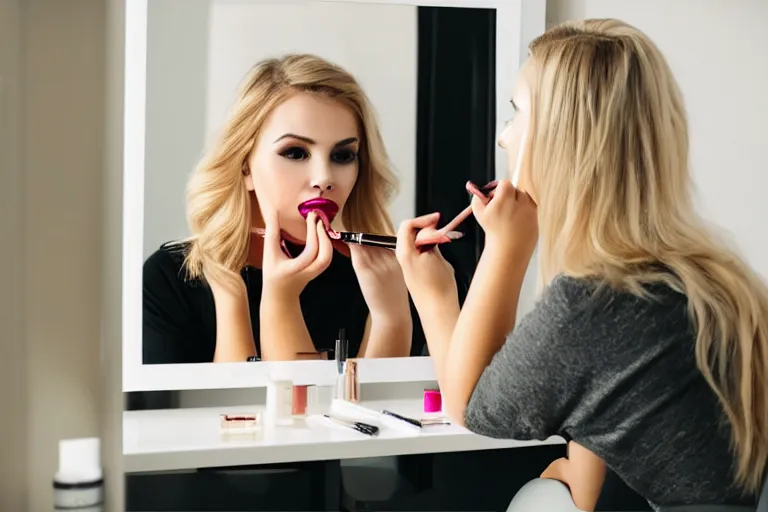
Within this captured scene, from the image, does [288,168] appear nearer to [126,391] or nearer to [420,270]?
[420,270]

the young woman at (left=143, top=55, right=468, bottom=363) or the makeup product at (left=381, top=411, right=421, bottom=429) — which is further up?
the young woman at (left=143, top=55, right=468, bottom=363)

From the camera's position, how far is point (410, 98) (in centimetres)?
162

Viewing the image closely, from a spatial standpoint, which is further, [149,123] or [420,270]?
[420,270]

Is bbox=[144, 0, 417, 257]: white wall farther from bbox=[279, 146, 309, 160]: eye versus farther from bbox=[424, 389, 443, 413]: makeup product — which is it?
bbox=[424, 389, 443, 413]: makeup product

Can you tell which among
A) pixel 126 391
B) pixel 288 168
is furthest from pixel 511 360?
pixel 126 391

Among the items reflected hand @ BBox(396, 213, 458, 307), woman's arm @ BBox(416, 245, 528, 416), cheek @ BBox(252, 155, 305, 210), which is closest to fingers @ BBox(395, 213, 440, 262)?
reflected hand @ BBox(396, 213, 458, 307)

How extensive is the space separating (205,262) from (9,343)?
38 cm

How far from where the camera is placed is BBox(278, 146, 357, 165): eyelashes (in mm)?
1551

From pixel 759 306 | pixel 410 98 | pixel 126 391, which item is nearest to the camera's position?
pixel 759 306

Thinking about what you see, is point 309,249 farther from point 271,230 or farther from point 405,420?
point 405,420

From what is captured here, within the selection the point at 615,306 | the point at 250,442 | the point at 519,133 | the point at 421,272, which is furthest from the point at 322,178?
the point at 615,306

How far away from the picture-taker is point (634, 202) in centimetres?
143

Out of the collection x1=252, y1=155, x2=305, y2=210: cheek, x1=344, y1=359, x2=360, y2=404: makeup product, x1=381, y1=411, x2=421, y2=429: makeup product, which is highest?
x1=252, y1=155, x2=305, y2=210: cheek

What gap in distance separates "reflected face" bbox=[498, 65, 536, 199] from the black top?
243 millimetres
